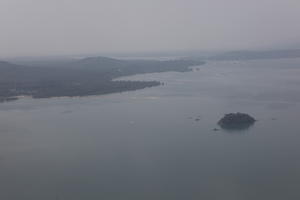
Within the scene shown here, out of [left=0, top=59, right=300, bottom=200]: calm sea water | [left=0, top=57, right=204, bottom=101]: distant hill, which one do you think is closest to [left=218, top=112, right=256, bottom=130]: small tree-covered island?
[left=0, top=59, right=300, bottom=200]: calm sea water

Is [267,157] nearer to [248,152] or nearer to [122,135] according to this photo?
[248,152]

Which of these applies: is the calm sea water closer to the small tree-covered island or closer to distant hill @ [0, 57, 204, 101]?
the small tree-covered island

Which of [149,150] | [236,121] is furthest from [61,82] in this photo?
[149,150]

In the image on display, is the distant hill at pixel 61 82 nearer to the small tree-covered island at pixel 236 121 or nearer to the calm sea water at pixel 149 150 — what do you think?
the calm sea water at pixel 149 150

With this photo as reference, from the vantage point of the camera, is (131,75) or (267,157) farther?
(131,75)

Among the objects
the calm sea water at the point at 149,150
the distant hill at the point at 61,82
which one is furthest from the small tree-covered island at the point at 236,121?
the distant hill at the point at 61,82

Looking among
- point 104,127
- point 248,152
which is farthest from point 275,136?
point 104,127
